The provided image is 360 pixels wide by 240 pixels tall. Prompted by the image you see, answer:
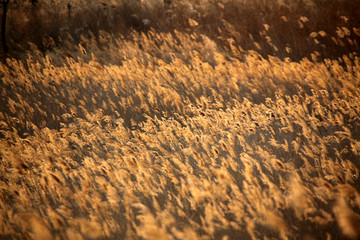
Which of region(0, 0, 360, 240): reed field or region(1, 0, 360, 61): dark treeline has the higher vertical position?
region(1, 0, 360, 61): dark treeline

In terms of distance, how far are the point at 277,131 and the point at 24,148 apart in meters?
3.89

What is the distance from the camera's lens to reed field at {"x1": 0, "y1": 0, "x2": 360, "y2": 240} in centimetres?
221

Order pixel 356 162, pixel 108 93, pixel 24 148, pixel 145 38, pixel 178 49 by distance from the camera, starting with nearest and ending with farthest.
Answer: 1. pixel 356 162
2. pixel 24 148
3. pixel 108 93
4. pixel 178 49
5. pixel 145 38

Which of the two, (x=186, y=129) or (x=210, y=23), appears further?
(x=210, y=23)

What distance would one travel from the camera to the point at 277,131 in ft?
11.9

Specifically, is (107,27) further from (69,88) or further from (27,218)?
(27,218)

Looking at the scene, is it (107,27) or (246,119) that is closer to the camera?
(246,119)

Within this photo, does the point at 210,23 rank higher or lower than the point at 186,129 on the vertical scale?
higher

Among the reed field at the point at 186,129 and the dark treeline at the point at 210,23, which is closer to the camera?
the reed field at the point at 186,129

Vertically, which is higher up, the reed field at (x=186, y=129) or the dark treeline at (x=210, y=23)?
the dark treeline at (x=210, y=23)

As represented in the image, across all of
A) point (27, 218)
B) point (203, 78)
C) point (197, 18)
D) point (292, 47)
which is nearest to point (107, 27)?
point (197, 18)

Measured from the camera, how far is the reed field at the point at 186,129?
2.21 meters

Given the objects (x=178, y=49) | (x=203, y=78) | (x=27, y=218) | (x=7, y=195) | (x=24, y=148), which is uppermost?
(x=178, y=49)

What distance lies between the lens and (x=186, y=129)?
11.6 ft
